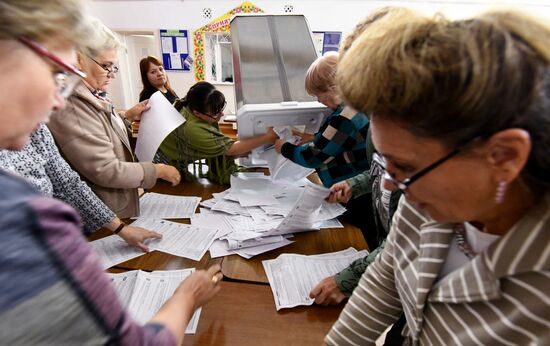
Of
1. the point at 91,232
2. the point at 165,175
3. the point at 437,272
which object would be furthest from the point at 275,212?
the point at 437,272

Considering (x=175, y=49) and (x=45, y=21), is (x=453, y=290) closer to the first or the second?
(x=45, y=21)

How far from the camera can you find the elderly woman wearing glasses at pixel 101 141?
3.51 ft

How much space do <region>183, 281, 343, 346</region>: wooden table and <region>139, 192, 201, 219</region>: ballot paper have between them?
496mm

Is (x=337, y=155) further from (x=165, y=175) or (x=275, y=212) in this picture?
(x=165, y=175)

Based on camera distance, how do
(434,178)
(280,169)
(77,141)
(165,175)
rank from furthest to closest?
(280,169) < (165,175) < (77,141) < (434,178)

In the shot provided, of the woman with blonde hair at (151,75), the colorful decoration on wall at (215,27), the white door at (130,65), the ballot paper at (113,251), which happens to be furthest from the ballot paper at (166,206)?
the white door at (130,65)

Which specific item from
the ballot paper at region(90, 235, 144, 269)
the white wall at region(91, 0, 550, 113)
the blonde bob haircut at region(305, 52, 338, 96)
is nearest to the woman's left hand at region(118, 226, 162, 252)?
the ballot paper at region(90, 235, 144, 269)

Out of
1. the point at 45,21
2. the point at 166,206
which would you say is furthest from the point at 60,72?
the point at 166,206

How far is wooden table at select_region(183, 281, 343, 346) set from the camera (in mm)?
753

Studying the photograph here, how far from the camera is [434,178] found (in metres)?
0.46

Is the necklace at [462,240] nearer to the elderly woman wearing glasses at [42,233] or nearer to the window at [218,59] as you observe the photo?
the elderly woman wearing glasses at [42,233]

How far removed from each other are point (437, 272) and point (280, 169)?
107 cm

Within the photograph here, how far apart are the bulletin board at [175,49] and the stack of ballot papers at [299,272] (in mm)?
3921

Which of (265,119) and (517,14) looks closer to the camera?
(517,14)
